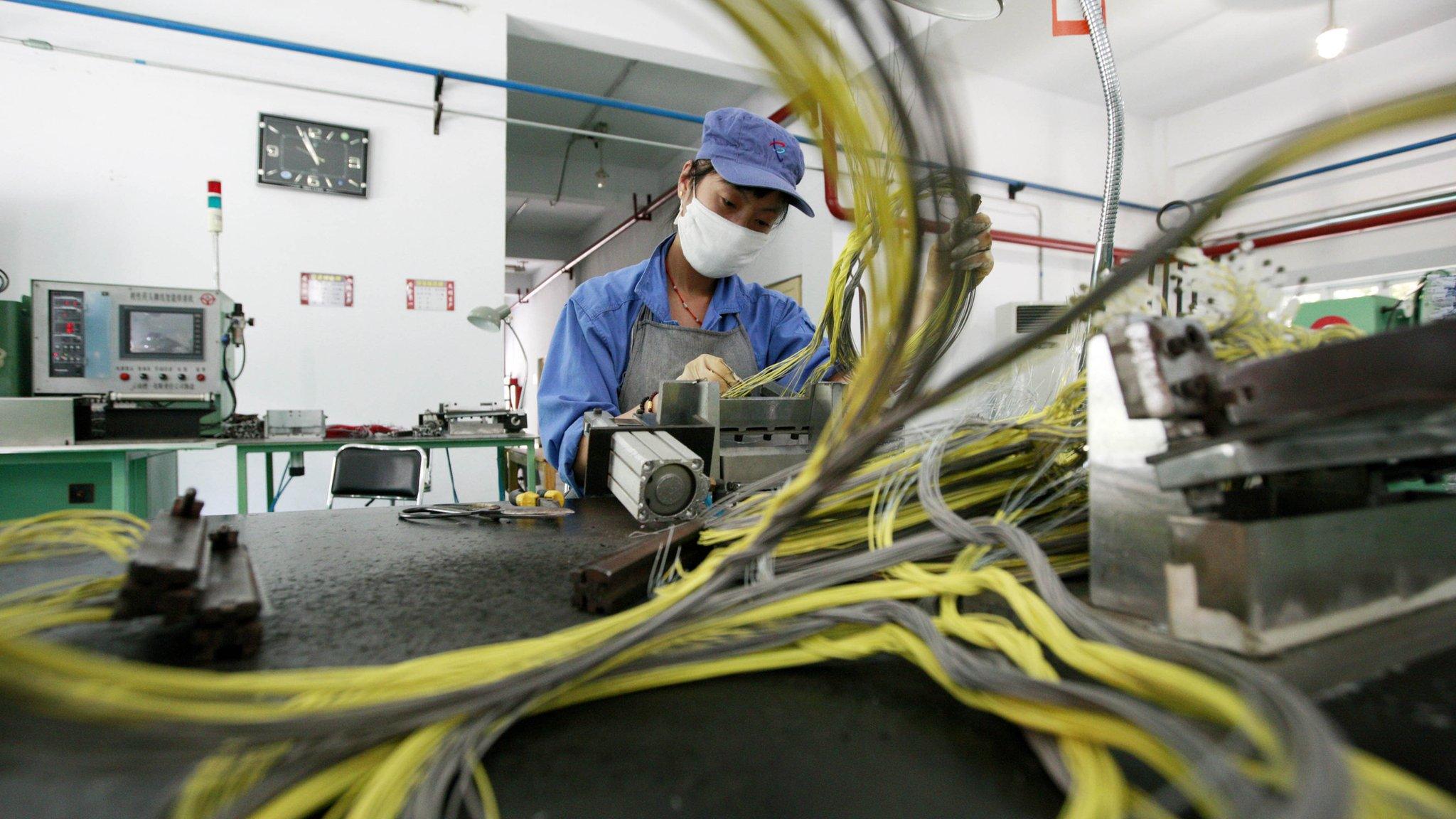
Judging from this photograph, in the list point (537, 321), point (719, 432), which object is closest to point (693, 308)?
point (719, 432)

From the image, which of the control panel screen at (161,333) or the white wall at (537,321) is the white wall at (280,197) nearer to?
the control panel screen at (161,333)

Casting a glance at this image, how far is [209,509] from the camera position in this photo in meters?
2.99

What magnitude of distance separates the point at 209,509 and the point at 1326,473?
381cm

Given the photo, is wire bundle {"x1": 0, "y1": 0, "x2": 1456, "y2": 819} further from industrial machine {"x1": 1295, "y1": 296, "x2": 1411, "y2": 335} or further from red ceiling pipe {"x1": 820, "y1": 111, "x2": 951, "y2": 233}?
industrial machine {"x1": 1295, "y1": 296, "x2": 1411, "y2": 335}

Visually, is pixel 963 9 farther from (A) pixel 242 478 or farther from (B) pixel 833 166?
(A) pixel 242 478

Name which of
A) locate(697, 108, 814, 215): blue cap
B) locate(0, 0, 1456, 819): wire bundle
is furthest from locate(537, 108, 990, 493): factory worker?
locate(0, 0, 1456, 819): wire bundle

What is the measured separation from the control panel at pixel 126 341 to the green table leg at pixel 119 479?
23 cm

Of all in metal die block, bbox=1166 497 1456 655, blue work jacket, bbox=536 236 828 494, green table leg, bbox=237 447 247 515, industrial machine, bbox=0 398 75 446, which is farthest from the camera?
green table leg, bbox=237 447 247 515

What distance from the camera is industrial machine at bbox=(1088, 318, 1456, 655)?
312mm

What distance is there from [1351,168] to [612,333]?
4797 millimetres

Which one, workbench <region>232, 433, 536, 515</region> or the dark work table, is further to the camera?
workbench <region>232, 433, 536, 515</region>

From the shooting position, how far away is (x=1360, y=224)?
3.72 m

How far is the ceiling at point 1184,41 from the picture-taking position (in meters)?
3.32

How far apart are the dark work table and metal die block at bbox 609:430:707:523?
26 cm
